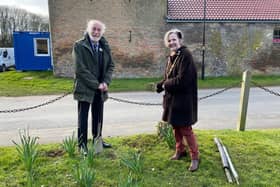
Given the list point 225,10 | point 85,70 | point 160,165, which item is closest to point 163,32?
point 225,10

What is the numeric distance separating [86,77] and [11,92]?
11.0 m

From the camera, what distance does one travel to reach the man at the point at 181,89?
4.15 metres

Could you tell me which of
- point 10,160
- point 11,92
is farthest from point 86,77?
point 11,92

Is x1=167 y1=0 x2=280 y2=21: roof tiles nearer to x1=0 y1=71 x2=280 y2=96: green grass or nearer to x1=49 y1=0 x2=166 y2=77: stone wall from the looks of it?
x1=49 y1=0 x2=166 y2=77: stone wall

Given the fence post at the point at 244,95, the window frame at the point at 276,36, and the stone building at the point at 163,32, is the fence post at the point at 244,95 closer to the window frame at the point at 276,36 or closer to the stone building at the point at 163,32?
the stone building at the point at 163,32

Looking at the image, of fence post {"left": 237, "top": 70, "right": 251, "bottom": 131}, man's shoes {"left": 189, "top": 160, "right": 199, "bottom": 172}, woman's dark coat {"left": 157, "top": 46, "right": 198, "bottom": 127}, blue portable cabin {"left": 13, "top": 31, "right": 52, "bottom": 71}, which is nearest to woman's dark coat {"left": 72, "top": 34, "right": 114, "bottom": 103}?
woman's dark coat {"left": 157, "top": 46, "right": 198, "bottom": 127}

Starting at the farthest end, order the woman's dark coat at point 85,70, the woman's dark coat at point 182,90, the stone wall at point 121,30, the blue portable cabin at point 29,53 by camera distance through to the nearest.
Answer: the blue portable cabin at point 29,53, the stone wall at point 121,30, the woman's dark coat at point 85,70, the woman's dark coat at point 182,90

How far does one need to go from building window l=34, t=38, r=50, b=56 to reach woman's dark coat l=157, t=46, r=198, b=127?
1976 cm

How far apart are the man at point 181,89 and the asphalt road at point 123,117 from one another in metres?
2.90

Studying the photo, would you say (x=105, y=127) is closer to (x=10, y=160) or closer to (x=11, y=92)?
(x=10, y=160)

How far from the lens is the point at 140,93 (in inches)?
556

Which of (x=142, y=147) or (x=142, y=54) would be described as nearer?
(x=142, y=147)

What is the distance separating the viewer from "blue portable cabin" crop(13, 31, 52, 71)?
2200 cm

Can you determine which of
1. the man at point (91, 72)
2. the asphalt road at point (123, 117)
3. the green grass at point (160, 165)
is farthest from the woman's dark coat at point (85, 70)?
the asphalt road at point (123, 117)
